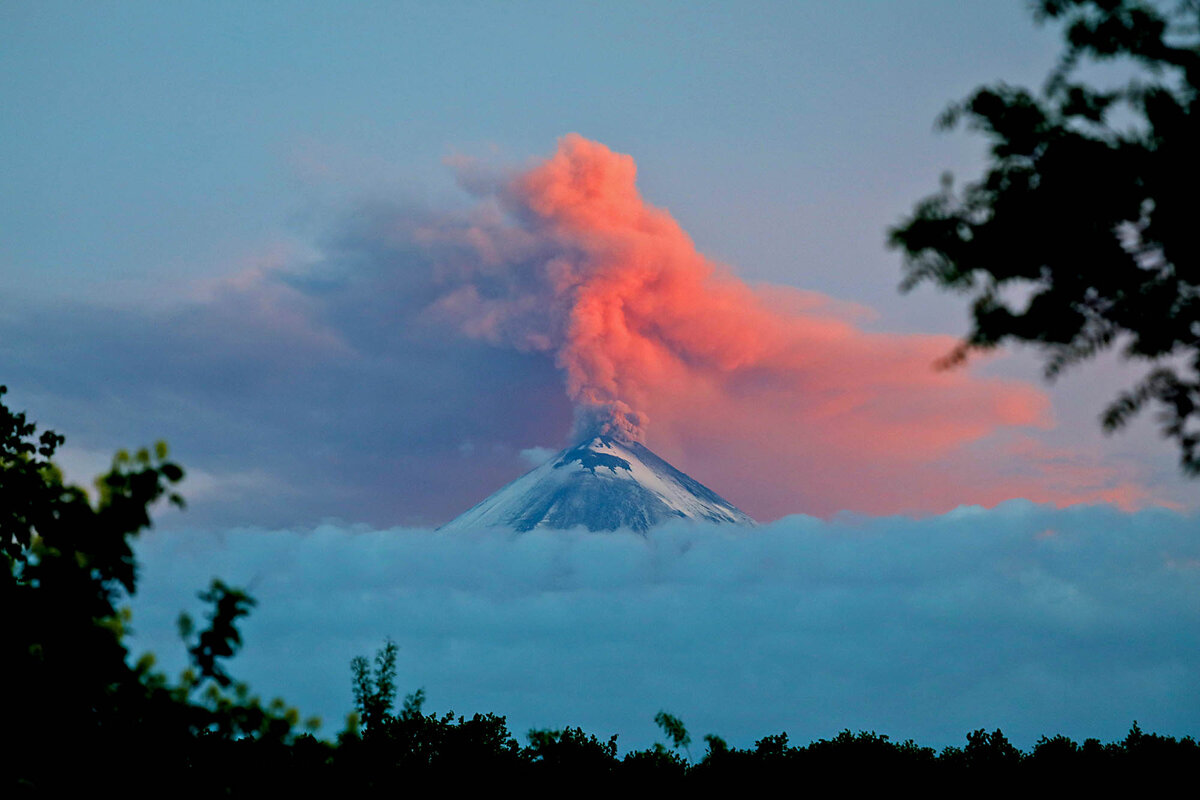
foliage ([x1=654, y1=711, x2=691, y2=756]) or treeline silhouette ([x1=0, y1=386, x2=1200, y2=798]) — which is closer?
treeline silhouette ([x1=0, y1=386, x2=1200, y2=798])

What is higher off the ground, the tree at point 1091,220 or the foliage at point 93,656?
the tree at point 1091,220

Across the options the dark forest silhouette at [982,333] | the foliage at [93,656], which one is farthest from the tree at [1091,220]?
the foliage at [93,656]

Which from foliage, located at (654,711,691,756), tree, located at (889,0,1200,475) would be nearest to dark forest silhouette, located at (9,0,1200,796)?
tree, located at (889,0,1200,475)

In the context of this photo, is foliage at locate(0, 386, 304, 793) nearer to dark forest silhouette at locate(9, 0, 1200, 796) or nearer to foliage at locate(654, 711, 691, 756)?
dark forest silhouette at locate(9, 0, 1200, 796)

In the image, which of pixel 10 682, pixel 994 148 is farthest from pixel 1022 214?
pixel 10 682

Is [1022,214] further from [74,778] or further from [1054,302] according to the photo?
[74,778]

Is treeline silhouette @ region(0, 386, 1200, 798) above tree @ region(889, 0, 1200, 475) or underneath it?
underneath

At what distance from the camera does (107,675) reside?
8.61m

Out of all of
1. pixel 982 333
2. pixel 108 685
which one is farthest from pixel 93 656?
pixel 982 333

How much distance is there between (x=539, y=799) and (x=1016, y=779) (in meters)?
18.7

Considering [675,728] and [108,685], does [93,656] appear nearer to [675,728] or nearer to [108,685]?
[108,685]

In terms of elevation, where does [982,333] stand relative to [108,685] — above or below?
above

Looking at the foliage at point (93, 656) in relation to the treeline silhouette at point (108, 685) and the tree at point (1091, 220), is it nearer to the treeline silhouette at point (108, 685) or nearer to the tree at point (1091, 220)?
the treeline silhouette at point (108, 685)

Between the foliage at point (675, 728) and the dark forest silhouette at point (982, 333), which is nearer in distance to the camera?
the dark forest silhouette at point (982, 333)
